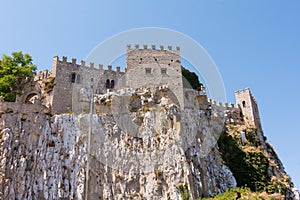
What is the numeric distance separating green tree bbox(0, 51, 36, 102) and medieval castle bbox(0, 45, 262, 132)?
81 centimetres

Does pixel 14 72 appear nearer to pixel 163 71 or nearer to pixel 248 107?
pixel 163 71

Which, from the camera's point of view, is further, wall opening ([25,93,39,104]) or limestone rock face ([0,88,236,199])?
wall opening ([25,93,39,104])

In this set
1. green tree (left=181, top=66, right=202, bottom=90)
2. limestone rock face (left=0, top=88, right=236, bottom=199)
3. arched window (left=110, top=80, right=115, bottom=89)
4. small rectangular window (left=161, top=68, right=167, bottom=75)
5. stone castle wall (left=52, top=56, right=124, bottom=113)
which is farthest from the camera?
green tree (left=181, top=66, right=202, bottom=90)

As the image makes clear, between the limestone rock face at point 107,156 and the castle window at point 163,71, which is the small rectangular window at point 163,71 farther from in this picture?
the limestone rock face at point 107,156

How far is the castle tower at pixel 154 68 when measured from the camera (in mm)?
30219

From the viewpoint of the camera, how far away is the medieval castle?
94.2ft

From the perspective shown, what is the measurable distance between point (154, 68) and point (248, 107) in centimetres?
1819

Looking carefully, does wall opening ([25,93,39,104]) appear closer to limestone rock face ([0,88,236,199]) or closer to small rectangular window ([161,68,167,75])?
limestone rock face ([0,88,236,199])

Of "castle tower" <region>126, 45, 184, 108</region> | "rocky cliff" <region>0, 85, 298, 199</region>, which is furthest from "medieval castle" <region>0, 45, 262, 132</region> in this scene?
"rocky cliff" <region>0, 85, 298, 199</region>

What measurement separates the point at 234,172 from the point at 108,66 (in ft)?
58.1

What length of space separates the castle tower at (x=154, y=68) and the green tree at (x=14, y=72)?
1088cm

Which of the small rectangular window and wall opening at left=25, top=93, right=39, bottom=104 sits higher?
the small rectangular window

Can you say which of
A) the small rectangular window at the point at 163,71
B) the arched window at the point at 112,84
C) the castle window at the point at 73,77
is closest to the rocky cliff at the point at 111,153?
the small rectangular window at the point at 163,71

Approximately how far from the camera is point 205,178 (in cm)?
2680
